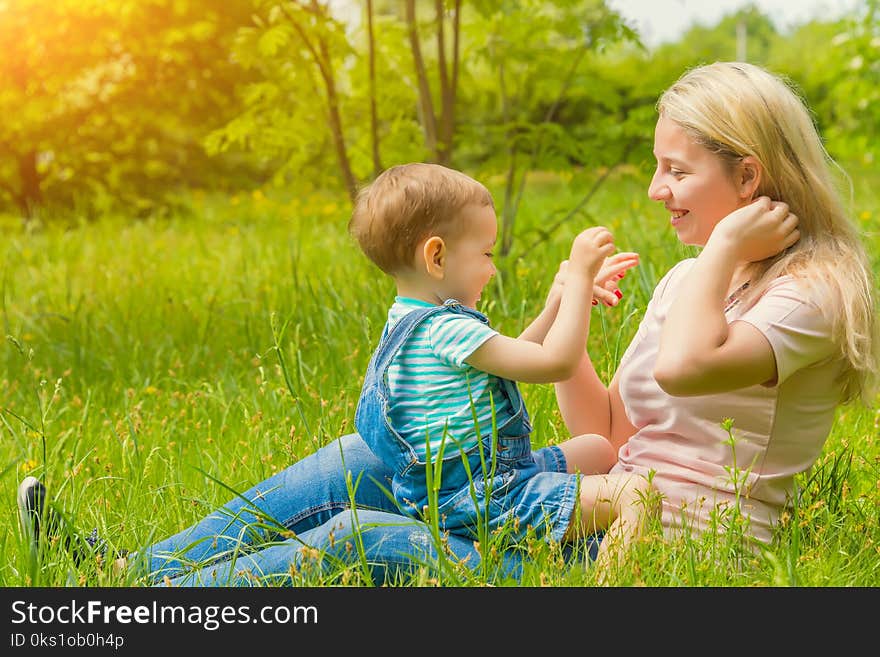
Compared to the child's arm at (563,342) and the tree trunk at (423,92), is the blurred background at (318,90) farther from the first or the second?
the child's arm at (563,342)

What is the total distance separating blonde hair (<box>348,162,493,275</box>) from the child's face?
0.06 ft

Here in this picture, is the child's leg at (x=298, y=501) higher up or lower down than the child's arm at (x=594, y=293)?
lower down

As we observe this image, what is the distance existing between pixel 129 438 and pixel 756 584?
1727mm

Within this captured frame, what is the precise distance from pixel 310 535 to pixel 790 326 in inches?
37.5

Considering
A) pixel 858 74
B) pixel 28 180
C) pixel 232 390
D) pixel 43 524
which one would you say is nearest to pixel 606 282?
pixel 43 524

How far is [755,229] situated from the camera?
197 centimetres

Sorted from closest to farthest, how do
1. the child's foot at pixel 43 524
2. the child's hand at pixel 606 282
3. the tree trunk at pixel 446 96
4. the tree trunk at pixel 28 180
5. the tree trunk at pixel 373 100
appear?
the child's foot at pixel 43 524
the child's hand at pixel 606 282
the tree trunk at pixel 373 100
the tree trunk at pixel 446 96
the tree trunk at pixel 28 180

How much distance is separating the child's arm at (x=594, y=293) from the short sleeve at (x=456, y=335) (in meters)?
0.20

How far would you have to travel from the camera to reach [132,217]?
9438 millimetres

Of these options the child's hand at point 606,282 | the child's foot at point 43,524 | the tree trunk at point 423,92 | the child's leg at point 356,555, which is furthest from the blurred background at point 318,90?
the child's foot at point 43,524

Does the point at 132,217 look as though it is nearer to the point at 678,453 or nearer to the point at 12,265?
the point at 12,265

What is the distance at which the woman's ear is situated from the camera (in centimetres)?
204

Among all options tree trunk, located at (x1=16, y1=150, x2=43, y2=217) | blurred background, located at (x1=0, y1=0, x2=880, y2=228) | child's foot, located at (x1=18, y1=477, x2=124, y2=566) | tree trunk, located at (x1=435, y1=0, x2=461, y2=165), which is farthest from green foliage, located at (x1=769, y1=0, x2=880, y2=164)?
child's foot, located at (x1=18, y1=477, x2=124, y2=566)

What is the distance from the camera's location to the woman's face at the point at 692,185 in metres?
2.06
